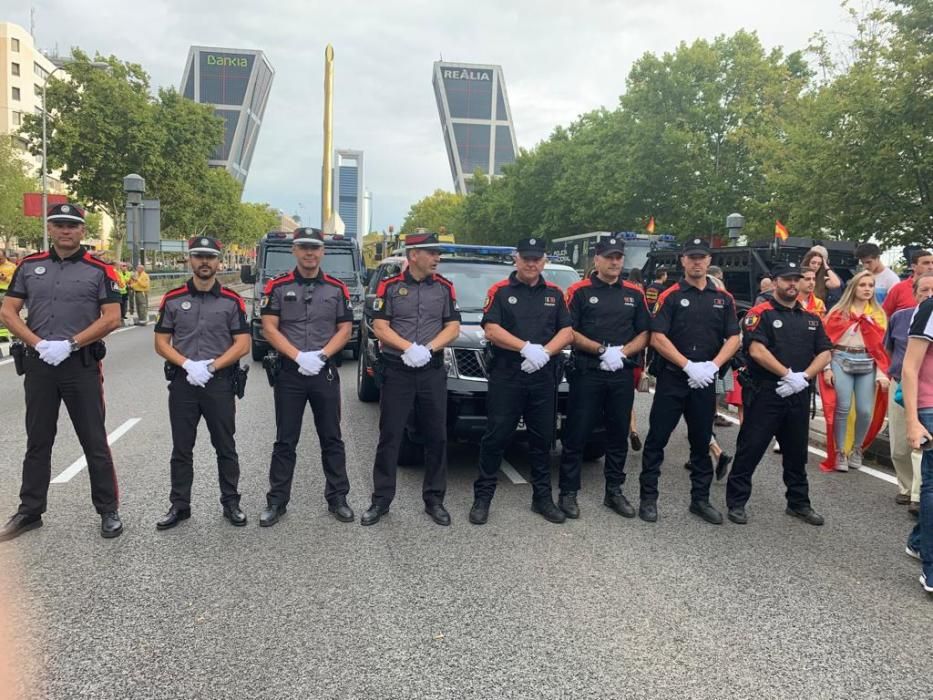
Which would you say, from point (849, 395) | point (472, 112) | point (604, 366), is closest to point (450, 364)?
point (604, 366)

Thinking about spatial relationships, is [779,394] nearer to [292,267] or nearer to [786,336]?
[786,336]

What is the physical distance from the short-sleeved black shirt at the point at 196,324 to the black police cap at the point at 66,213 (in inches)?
27.0

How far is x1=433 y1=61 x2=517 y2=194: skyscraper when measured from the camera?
14850cm

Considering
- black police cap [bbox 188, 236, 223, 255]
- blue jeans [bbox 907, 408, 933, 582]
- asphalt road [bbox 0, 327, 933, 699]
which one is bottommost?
asphalt road [bbox 0, 327, 933, 699]

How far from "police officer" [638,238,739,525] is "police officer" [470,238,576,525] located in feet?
2.24

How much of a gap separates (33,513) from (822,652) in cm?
447

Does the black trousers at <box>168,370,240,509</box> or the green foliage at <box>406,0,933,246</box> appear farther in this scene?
the green foliage at <box>406,0,933,246</box>

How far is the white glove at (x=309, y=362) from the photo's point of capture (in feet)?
15.7

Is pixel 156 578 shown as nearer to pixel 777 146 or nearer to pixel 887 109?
pixel 887 109

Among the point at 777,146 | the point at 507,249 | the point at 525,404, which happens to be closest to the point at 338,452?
the point at 525,404

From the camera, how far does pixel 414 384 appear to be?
4973 mm

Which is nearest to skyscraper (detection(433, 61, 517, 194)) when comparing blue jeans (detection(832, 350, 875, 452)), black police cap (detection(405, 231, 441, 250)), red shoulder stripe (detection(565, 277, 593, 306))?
blue jeans (detection(832, 350, 875, 452))

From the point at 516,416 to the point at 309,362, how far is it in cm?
144

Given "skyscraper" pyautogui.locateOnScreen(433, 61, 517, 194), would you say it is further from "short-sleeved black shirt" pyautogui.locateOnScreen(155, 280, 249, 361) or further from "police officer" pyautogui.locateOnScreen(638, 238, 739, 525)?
"short-sleeved black shirt" pyautogui.locateOnScreen(155, 280, 249, 361)
